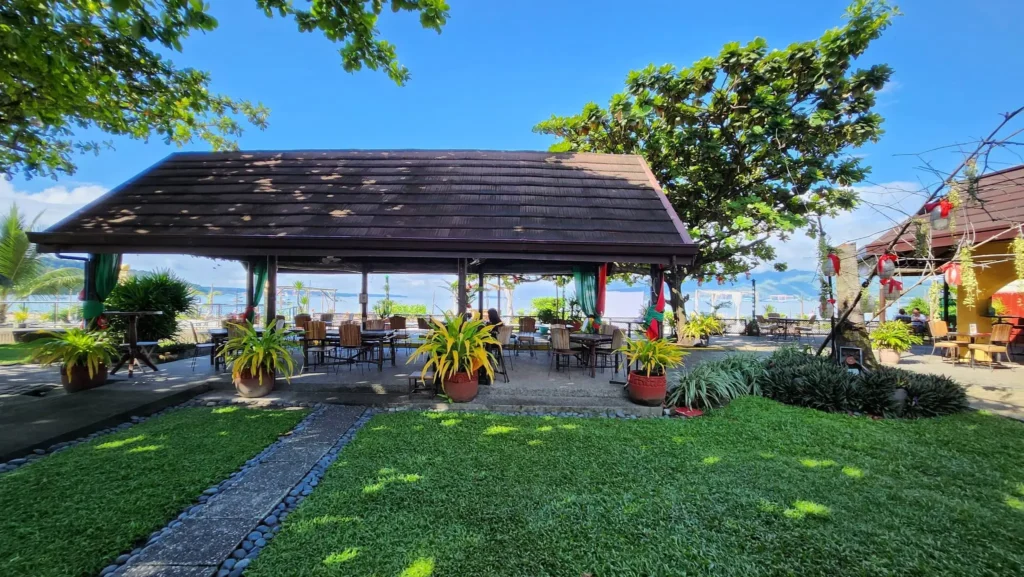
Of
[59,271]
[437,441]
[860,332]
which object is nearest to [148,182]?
[437,441]

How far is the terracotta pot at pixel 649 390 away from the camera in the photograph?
5.67 m

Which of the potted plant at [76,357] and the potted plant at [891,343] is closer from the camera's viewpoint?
the potted plant at [76,357]

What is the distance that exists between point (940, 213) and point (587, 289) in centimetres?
656

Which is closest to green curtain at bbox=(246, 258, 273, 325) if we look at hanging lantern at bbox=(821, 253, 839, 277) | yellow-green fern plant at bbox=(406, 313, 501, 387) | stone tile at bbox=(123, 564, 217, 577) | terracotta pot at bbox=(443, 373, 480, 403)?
yellow-green fern plant at bbox=(406, 313, 501, 387)

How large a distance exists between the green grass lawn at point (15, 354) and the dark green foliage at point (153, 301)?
1523 mm

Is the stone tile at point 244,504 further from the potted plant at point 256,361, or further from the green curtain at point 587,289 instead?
the green curtain at point 587,289

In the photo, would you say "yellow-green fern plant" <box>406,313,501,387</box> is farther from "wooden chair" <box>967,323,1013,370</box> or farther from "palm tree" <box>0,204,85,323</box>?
"palm tree" <box>0,204,85,323</box>

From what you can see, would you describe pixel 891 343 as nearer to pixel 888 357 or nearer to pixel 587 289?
pixel 888 357

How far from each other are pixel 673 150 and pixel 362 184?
8705mm

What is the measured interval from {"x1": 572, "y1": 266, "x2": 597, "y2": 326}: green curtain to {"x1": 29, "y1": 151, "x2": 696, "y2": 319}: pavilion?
36 centimetres

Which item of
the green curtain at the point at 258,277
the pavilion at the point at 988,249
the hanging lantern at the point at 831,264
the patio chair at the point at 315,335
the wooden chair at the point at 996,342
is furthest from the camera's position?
the green curtain at the point at 258,277

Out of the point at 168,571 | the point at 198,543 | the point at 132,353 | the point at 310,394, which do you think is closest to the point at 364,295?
the point at 132,353

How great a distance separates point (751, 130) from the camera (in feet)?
31.2

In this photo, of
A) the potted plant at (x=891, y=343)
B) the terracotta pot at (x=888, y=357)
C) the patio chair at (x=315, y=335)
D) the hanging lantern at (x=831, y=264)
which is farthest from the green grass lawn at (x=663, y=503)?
the potted plant at (x=891, y=343)
